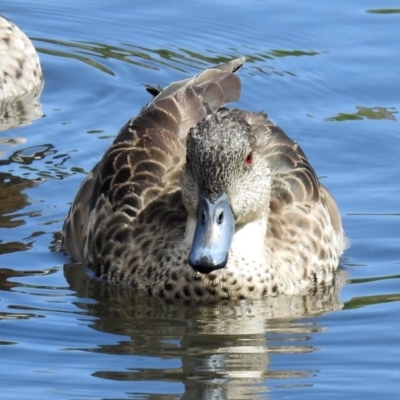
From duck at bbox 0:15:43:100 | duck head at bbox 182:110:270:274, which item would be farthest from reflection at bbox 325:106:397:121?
duck head at bbox 182:110:270:274

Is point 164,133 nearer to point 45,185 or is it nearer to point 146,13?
point 45,185

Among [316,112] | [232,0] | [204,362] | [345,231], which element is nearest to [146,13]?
[232,0]

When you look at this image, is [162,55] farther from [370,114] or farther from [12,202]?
[12,202]

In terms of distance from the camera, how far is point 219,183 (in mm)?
9703

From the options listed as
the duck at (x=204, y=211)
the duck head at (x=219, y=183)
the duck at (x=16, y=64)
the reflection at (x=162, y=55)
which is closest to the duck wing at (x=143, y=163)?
the duck at (x=204, y=211)

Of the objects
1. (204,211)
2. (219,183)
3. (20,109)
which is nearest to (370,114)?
(20,109)

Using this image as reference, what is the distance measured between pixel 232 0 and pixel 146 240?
549 centimetres

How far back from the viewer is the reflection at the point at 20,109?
13680mm

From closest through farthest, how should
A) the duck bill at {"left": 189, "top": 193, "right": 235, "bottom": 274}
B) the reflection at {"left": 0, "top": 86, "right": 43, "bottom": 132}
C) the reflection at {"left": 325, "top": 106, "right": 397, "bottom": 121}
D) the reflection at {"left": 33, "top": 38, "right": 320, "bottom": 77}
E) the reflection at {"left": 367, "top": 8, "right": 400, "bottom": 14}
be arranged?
the duck bill at {"left": 189, "top": 193, "right": 235, "bottom": 274} < the reflection at {"left": 325, "top": 106, "right": 397, "bottom": 121} < the reflection at {"left": 0, "top": 86, "right": 43, "bottom": 132} < the reflection at {"left": 33, "top": 38, "right": 320, "bottom": 77} < the reflection at {"left": 367, "top": 8, "right": 400, "bottom": 14}

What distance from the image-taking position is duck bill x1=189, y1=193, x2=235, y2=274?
372 inches

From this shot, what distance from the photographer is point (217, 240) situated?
9.51 metres

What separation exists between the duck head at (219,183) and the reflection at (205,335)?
508 mm

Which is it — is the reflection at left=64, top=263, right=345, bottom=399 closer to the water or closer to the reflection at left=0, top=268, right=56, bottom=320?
the water

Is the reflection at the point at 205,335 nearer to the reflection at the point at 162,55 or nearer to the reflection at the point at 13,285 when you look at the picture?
the reflection at the point at 13,285
